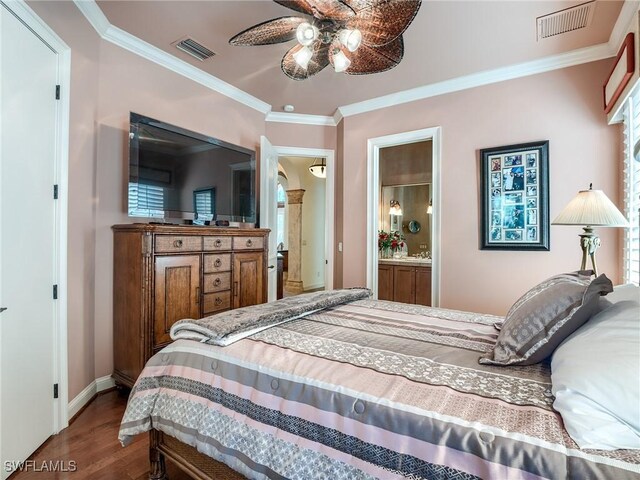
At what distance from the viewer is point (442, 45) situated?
2.74 metres

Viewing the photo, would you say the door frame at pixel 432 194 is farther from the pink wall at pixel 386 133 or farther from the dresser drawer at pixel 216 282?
the dresser drawer at pixel 216 282

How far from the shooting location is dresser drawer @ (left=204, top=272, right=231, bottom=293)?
2.72 metres

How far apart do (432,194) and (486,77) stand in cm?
123

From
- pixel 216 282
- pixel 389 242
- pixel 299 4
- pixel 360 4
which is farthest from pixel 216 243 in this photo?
pixel 389 242

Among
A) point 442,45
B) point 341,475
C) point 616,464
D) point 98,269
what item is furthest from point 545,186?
point 98,269

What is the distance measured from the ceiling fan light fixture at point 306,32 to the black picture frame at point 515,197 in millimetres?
2099

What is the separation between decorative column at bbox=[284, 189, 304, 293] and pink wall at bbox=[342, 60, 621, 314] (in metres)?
3.59

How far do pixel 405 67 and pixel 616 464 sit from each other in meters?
3.16

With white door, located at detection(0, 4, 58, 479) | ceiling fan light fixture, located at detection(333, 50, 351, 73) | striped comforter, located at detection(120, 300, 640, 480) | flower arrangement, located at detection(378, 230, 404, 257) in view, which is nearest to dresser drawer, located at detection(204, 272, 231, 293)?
white door, located at detection(0, 4, 58, 479)

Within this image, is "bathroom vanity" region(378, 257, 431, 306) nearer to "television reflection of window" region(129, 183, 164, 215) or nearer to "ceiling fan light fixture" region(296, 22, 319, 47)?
"television reflection of window" region(129, 183, 164, 215)

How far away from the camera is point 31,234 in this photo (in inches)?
72.4

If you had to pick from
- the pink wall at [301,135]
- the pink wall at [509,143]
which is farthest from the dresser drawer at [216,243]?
the pink wall at [509,143]

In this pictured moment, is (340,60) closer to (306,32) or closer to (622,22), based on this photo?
(306,32)

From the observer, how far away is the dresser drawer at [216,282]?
107 inches
